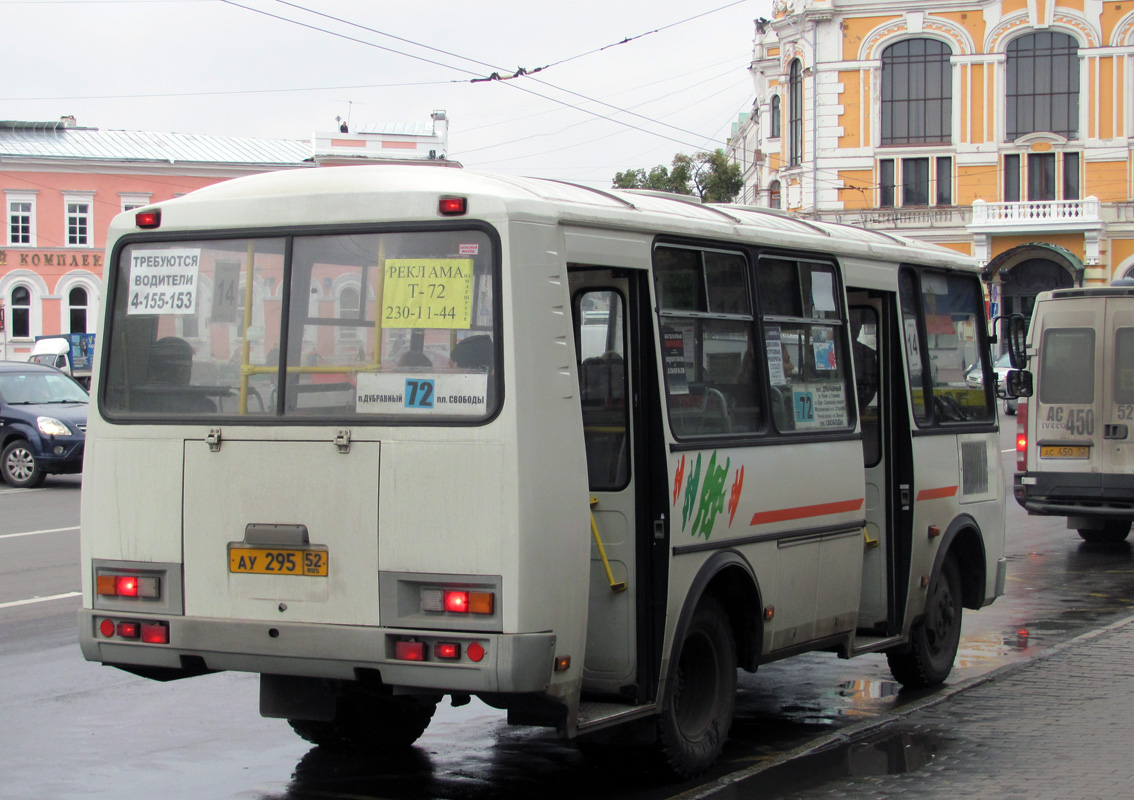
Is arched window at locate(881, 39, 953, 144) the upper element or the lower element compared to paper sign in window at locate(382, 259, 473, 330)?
upper

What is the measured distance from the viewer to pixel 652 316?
20.8 feet

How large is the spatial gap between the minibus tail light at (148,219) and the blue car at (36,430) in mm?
14860

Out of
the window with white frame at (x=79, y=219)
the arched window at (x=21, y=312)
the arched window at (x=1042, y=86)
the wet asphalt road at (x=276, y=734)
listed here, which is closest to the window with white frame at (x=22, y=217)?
the window with white frame at (x=79, y=219)

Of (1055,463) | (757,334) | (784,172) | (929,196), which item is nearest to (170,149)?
(784,172)

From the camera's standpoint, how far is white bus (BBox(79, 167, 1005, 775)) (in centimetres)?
555

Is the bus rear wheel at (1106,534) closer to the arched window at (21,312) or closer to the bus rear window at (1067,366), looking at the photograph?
the bus rear window at (1067,366)

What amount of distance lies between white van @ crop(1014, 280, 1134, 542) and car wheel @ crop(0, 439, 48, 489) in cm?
1325

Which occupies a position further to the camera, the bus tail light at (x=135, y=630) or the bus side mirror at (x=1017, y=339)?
the bus side mirror at (x=1017, y=339)

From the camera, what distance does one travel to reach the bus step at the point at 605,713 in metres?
5.90

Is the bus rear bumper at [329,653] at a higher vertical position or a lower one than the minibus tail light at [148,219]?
lower

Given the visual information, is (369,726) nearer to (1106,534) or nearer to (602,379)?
(602,379)

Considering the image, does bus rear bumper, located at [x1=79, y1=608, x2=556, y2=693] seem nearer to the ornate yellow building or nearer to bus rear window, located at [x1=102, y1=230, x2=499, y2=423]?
bus rear window, located at [x1=102, y1=230, x2=499, y2=423]

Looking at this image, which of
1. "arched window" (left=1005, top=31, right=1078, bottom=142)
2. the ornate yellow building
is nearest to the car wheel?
the ornate yellow building

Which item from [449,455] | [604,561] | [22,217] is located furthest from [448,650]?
[22,217]
